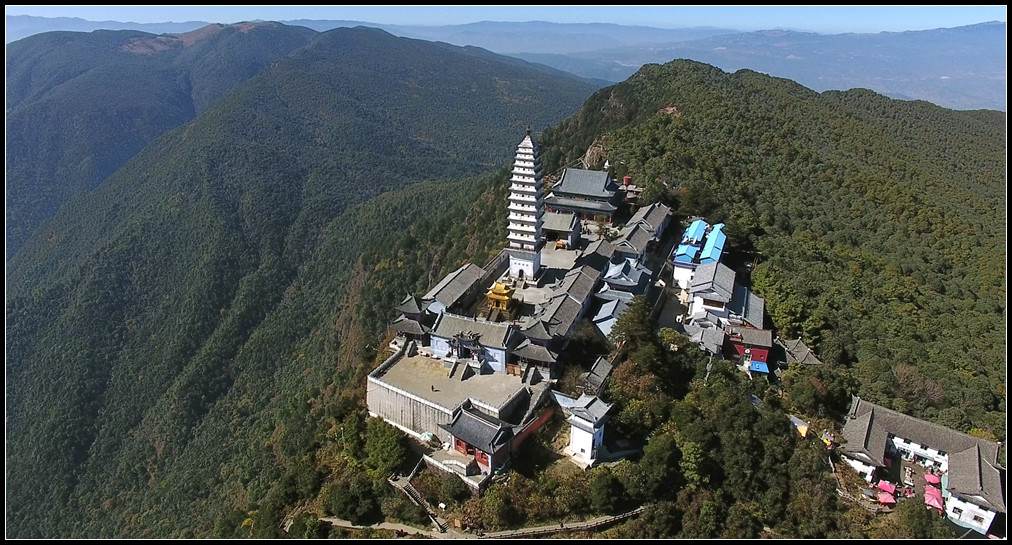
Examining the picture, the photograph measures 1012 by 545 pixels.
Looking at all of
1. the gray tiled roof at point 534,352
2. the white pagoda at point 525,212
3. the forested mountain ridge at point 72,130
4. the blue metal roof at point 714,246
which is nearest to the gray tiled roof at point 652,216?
the blue metal roof at point 714,246

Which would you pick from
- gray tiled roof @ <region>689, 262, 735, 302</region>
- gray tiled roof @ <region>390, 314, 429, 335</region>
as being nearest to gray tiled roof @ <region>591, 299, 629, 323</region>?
gray tiled roof @ <region>689, 262, 735, 302</region>

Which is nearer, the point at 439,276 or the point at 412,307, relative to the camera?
the point at 412,307

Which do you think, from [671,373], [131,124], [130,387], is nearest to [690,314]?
[671,373]

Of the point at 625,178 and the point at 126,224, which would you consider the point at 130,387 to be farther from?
the point at 625,178

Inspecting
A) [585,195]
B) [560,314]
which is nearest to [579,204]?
[585,195]

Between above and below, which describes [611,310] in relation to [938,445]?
above

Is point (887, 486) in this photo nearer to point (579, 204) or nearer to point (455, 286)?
point (455, 286)

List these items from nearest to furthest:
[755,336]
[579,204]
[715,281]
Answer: [755,336] < [715,281] < [579,204]

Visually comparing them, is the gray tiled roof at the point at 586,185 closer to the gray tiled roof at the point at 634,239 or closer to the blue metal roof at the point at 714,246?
the gray tiled roof at the point at 634,239
